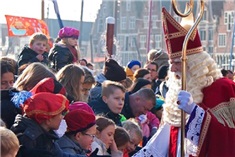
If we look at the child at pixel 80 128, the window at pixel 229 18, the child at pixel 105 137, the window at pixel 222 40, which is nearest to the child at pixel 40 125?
the child at pixel 80 128

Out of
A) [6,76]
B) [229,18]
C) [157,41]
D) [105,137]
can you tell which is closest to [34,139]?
[6,76]

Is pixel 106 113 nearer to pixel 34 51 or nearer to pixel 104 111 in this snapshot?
pixel 104 111

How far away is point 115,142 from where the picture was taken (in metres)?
6.20

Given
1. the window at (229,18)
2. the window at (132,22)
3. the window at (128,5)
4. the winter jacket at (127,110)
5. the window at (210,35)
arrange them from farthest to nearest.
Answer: the window at (210,35) → the window at (132,22) → the window at (229,18) → the window at (128,5) → the winter jacket at (127,110)

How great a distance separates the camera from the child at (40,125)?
465 centimetres

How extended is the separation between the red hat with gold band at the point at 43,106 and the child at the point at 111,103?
5.81ft

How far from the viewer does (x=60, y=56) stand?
300 inches

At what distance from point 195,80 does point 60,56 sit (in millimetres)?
2232

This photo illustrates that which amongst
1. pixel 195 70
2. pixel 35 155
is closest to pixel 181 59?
pixel 195 70

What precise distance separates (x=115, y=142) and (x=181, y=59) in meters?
1.14

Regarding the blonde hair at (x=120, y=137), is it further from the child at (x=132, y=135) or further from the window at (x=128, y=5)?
the window at (x=128, y=5)

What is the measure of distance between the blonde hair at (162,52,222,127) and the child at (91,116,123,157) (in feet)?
1.59

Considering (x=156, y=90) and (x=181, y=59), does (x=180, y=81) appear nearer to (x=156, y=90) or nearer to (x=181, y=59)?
(x=181, y=59)

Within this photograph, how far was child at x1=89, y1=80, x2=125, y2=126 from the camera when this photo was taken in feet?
21.9
